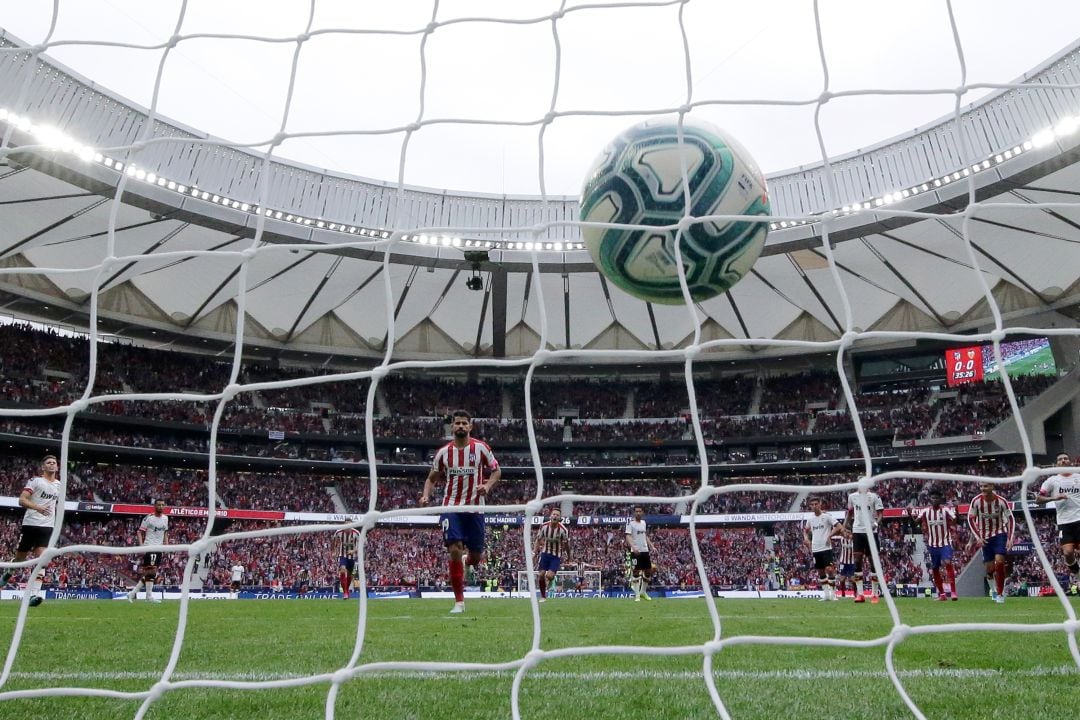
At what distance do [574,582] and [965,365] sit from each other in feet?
54.0

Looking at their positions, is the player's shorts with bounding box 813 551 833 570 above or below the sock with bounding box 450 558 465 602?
above

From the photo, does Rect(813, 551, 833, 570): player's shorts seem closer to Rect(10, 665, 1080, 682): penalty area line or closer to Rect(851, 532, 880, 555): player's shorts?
Rect(851, 532, 880, 555): player's shorts

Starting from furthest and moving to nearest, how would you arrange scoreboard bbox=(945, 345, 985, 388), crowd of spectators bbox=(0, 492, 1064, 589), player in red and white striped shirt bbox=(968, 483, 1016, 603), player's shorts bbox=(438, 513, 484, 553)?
scoreboard bbox=(945, 345, 985, 388) < crowd of spectators bbox=(0, 492, 1064, 589) < player in red and white striped shirt bbox=(968, 483, 1016, 603) < player's shorts bbox=(438, 513, 484, 553)

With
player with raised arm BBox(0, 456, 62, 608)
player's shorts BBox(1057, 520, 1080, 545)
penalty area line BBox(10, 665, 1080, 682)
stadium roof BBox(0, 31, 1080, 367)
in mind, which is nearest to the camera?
penalty area line BBox(10, 665, 1080, 682)

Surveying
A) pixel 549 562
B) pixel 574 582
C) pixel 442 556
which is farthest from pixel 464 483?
pixel 442 556

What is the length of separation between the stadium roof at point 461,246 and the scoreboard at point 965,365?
36.0 inches

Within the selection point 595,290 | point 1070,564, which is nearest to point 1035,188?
point 595,290

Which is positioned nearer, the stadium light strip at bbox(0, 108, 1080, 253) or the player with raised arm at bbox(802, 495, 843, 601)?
the player with raised arm at bbox(802, 495, 843, 601)

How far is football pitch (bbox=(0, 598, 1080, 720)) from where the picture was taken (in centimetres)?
258

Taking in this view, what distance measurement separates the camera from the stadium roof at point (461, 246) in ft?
64.6

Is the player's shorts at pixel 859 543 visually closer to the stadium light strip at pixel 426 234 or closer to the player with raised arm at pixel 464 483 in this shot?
the stadium light strip at pixel 426 234

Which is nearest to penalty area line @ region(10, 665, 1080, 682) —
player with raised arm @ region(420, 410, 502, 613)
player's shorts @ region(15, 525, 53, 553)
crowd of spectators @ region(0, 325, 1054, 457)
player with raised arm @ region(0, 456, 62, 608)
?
player with raised arm @ region(420, 410, 502, 613)

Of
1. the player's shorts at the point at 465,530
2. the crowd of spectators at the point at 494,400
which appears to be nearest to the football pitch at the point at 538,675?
the player's shorts at the point at 465,530

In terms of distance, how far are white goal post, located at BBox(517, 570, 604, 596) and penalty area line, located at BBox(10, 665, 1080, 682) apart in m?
20.6
